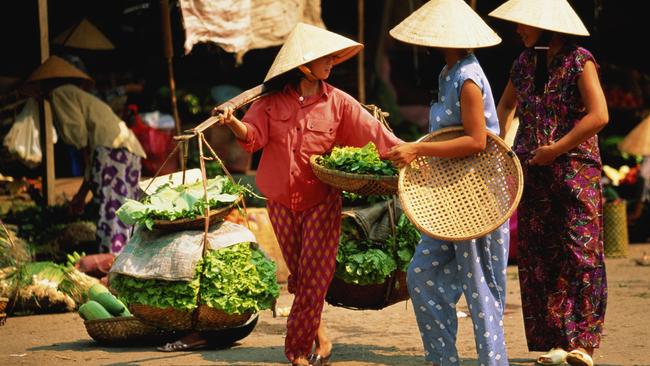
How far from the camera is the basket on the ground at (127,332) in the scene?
6.65 m

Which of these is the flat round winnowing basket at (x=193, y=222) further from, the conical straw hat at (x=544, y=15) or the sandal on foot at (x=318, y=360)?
the conical straw hat at (x=544, y=15)

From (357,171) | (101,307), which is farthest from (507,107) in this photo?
(101,307)

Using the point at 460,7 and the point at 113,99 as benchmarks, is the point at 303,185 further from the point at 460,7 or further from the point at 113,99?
the point at 113,99

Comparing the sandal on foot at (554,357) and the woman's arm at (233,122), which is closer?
the woman's arm at (233,122)

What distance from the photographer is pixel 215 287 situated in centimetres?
589

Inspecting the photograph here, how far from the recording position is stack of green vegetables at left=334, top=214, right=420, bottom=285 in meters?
6.18

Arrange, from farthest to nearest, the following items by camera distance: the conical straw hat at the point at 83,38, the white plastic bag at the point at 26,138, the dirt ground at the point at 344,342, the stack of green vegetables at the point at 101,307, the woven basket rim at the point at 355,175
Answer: the conical straw hat at the point at 83,38
the white plastic bag at the point at 26,138
the stack of green vegetables at the point at 101,307
the dirt ground at the point at 344,342
the woven basket rim at the point at 355,175

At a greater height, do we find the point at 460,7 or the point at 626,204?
the point at 460,7

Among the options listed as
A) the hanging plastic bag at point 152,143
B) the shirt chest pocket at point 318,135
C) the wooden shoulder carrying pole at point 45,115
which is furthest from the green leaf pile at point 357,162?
the hanging plastic bag at point 152,143

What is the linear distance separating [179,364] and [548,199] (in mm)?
2157

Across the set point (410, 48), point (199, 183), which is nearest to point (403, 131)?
point (410, 48)

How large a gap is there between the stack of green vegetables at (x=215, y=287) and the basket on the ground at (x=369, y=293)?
1.45ft

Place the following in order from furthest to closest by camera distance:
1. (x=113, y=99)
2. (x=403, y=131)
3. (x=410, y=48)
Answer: (x=410, y=48)
(x=403, y=131)
(x=113, y=99)

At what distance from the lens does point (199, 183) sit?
20.7 ft
